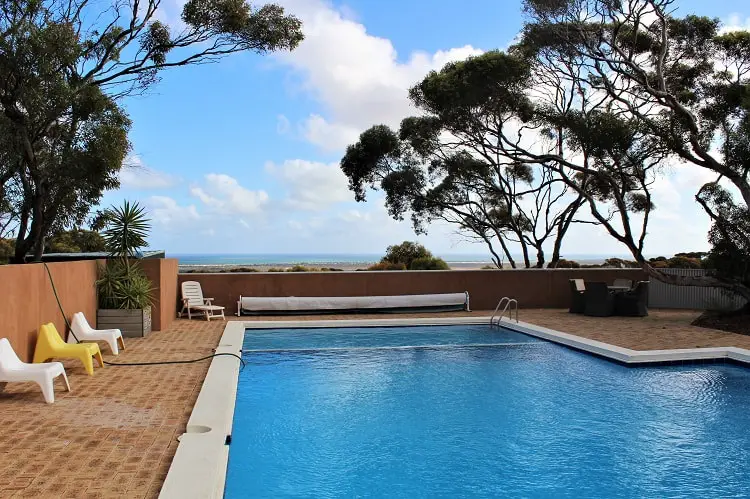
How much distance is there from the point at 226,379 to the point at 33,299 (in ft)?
7.84

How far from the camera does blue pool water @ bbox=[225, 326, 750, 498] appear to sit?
188 inches

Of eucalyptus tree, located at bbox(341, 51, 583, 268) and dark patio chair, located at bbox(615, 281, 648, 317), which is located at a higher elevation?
eucalyptus tree, located at bbox(341, 51, 583, 268)

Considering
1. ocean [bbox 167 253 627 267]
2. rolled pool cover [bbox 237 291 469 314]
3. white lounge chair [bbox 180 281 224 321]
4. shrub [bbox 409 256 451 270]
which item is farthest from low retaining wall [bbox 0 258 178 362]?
ocean [bbox 167 253 627 267]

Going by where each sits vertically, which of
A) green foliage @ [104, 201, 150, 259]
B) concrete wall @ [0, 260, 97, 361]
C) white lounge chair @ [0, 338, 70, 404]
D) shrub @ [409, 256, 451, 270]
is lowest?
white lounge chair @ [0, 338, 70, 404]

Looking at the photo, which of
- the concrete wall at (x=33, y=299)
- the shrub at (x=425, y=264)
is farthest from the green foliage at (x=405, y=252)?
the concrete wall at (x=33, y=299)

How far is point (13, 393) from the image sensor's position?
6.12 m

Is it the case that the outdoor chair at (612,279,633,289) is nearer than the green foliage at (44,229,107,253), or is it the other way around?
the outdoor chair at (612,279,633,289)

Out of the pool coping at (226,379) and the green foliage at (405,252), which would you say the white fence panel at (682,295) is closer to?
the pool coping at (226,379)

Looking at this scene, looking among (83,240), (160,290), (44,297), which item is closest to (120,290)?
(160,290)

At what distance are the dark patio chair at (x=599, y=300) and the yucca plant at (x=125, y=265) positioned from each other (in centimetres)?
884

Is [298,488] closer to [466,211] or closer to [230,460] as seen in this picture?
[230,460]

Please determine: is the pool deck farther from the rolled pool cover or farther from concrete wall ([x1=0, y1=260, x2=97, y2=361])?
the rolled pool cover

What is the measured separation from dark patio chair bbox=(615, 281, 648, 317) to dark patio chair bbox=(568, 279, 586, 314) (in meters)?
0.72

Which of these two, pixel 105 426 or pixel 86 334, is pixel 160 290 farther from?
pixel 105 426
